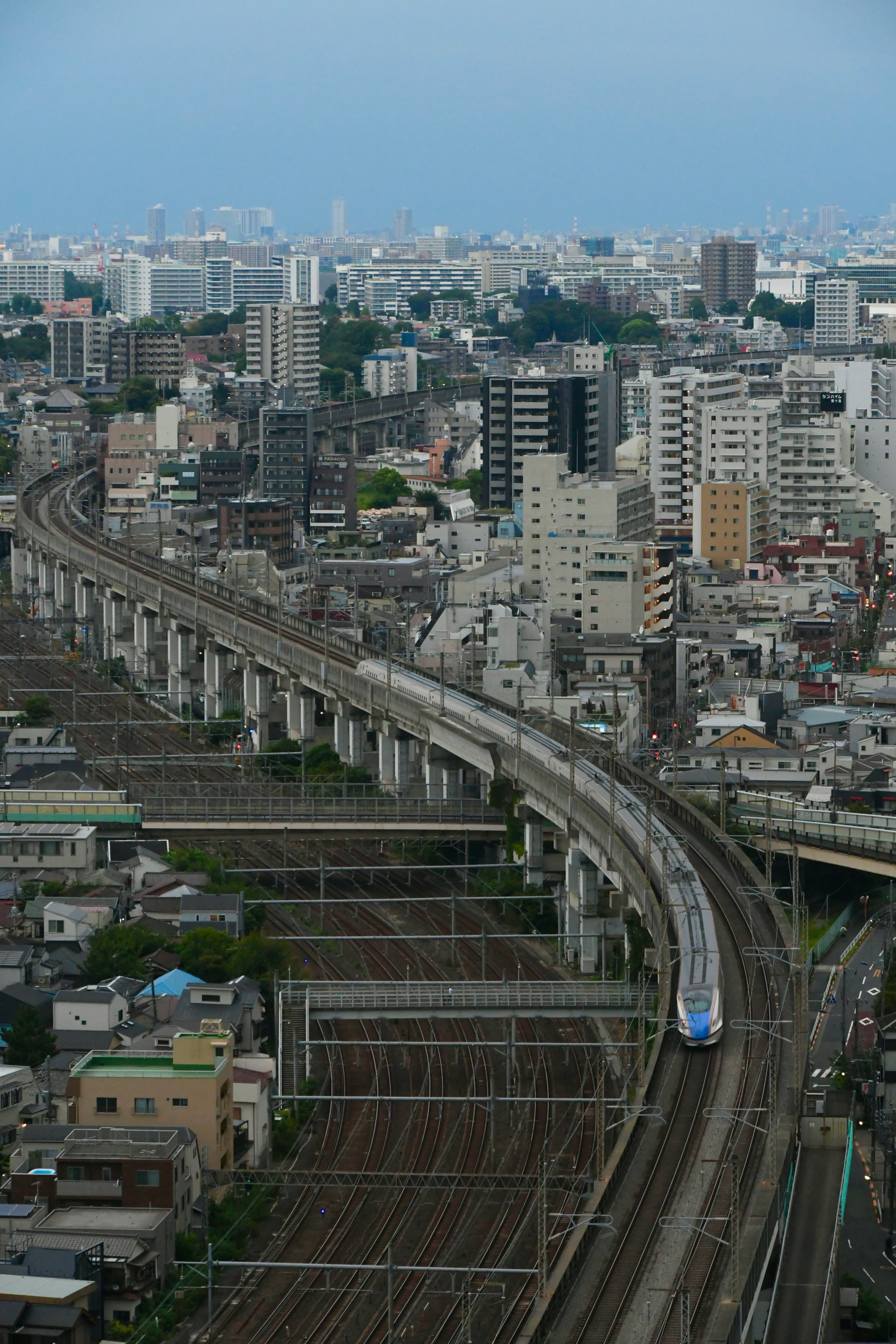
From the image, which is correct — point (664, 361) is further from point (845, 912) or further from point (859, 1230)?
point (859, 1230)

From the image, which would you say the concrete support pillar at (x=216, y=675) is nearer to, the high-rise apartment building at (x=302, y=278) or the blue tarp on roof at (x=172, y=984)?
the blue tarp on roof at (x=172, y=984)

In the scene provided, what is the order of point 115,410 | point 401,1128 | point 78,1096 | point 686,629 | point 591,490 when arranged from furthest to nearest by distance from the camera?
point 115,410, point 591,490, point 686,629, point 401,1128, point 78,1096

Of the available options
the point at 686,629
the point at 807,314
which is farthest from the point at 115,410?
the point at 807,314

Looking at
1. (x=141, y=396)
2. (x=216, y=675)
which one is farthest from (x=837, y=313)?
(x=216, y=675)

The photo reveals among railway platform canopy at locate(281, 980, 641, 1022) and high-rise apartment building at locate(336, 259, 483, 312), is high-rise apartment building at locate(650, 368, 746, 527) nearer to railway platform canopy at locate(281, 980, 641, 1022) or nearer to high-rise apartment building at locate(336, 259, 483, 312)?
railway platform canopy at locate(281, 980, 641, 1022)

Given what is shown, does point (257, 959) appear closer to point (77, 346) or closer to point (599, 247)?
point (77, 346)

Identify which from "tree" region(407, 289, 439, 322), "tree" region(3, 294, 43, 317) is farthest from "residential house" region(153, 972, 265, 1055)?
"tree" region(407, 289, 439, 322)

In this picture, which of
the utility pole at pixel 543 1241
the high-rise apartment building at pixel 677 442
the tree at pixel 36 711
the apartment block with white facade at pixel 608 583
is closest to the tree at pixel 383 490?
the high-rise apartment building at pixel 677 442

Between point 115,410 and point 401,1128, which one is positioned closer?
point 401,1128
